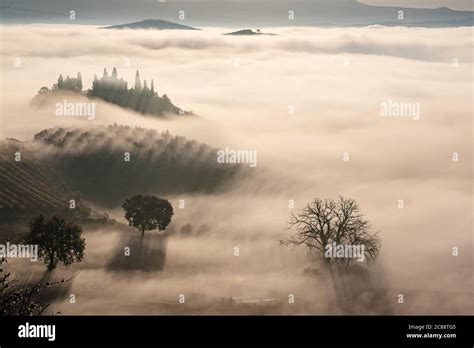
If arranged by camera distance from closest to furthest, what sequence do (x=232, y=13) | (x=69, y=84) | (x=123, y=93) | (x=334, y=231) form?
(x=334, y=231) → (x=69, y=84) → (x=232, y=13) → (x=123, y=93)

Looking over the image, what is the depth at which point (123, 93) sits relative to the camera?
139 meters

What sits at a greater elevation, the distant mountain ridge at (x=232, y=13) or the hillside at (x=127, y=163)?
the distant mountain ridge at (x=232, y=13)

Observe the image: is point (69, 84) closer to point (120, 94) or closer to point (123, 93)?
point (120, 94)

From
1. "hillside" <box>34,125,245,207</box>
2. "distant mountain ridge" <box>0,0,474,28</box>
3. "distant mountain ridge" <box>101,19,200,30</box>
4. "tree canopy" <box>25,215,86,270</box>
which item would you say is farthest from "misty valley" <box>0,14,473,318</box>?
"distant mountain ridge" <box>0,0,474,28</box>

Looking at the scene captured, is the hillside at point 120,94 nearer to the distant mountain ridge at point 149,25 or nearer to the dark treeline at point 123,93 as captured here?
the dark treeline at point 123,93

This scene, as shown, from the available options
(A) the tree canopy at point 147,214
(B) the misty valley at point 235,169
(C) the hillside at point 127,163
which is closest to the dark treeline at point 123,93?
(B) the misty valley at point 235,169

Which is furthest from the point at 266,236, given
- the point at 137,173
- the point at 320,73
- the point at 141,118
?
the point at 320,73

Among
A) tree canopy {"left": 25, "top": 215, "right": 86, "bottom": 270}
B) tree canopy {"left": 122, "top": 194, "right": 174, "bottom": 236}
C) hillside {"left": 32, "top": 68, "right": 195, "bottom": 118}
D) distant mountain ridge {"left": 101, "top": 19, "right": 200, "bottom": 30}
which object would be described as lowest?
tree canopy {"left": 25, "top": 215, "right": 86, "bottom": 270}

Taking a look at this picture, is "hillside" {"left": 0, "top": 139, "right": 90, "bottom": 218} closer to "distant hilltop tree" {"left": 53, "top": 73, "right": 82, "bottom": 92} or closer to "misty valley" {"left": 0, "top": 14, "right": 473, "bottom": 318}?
"misty valley" {"left": 0, "top": 14, "right": 473, "bottom": 318}

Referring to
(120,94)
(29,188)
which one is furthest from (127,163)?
(120,94)

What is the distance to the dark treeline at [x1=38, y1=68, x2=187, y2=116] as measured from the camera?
5281 inches

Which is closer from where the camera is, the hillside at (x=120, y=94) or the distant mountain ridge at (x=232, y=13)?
the distant mountain ridge at (x=232, y=13)

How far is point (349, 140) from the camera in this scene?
497 feet

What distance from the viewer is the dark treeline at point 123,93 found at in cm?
13412
